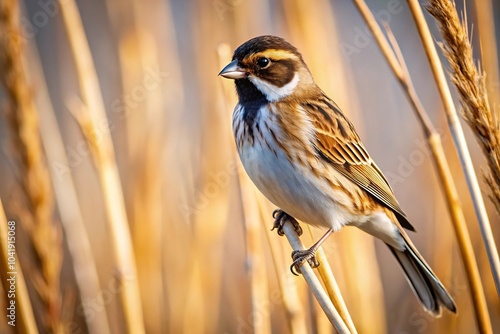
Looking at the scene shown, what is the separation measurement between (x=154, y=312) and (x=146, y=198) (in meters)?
0.79

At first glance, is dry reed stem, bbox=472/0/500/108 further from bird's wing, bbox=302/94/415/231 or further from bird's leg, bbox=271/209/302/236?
bird's leg, bbox=271/209/302/236

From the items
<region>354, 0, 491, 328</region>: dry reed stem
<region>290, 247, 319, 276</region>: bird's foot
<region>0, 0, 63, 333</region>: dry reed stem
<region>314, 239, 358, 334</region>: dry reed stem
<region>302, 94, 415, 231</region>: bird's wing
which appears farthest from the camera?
<region>302, 94, 415, 231</region>: bird's wing

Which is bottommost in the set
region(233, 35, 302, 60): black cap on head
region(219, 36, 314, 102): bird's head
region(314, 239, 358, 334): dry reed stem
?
region(314, 239, 358, 334): dry reed stem

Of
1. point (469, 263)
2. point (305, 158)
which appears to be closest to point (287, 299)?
point (305, 158)

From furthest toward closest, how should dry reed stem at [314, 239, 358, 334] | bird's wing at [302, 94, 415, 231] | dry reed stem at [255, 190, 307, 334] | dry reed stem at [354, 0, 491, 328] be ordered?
bird's wing at [302, 94, 415, 231] → dry reed stem at [255, 190, 307, 334] → dry reed stem at [354, 0, 491, 328] → dry reed stem at [314, 239, 358, 334]

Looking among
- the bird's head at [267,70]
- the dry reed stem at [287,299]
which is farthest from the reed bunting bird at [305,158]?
the dry reed stem at [287,299]

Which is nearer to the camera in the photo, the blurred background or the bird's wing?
the blurred background

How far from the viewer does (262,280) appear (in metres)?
2.79

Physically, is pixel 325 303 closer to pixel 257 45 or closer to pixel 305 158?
pixel 305 158

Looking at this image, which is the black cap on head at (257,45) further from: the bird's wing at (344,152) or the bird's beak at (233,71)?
the bird's wing at (344,152)

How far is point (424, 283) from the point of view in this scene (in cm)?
279

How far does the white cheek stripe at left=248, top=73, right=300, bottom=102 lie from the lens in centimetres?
279

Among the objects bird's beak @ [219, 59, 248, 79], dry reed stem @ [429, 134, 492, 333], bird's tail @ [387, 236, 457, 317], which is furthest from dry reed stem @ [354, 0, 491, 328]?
bird's beak @ [219, 59, 248, 79]

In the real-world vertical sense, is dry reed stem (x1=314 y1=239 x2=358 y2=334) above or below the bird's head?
below
